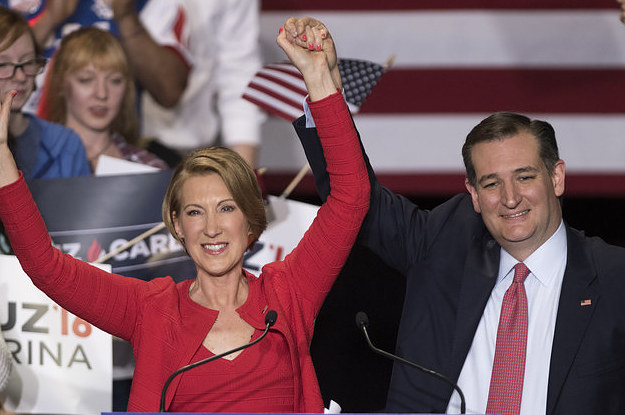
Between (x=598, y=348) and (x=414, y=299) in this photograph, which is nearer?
(x=598, y=348)

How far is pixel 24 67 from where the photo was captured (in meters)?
2.98

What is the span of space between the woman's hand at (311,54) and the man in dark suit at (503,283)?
0.01 metres

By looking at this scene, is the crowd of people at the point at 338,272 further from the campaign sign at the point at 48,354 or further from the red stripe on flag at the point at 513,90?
the red stripe on flag at the point at 513,90

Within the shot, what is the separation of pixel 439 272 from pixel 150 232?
97 cm

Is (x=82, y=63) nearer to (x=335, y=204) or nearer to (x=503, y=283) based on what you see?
(x=335, y=204)

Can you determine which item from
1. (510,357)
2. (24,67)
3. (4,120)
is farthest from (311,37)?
(24,67)

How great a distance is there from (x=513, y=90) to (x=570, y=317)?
7.54 feet

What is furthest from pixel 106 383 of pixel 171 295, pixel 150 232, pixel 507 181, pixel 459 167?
pixel 459 167

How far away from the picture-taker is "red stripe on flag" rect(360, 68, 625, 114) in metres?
4.52

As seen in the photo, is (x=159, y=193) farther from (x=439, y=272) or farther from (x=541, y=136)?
(x=541, y=136)

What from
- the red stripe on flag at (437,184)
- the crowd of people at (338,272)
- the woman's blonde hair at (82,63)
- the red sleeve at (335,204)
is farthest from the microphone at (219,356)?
the red stripe on flag at (437,184)

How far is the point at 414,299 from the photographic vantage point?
257 centimetres

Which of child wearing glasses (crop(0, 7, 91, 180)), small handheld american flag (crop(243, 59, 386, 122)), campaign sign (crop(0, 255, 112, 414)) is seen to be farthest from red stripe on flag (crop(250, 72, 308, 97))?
campaign sign (crop(0, 255, 112, 414))

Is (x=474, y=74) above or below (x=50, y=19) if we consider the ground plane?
above
